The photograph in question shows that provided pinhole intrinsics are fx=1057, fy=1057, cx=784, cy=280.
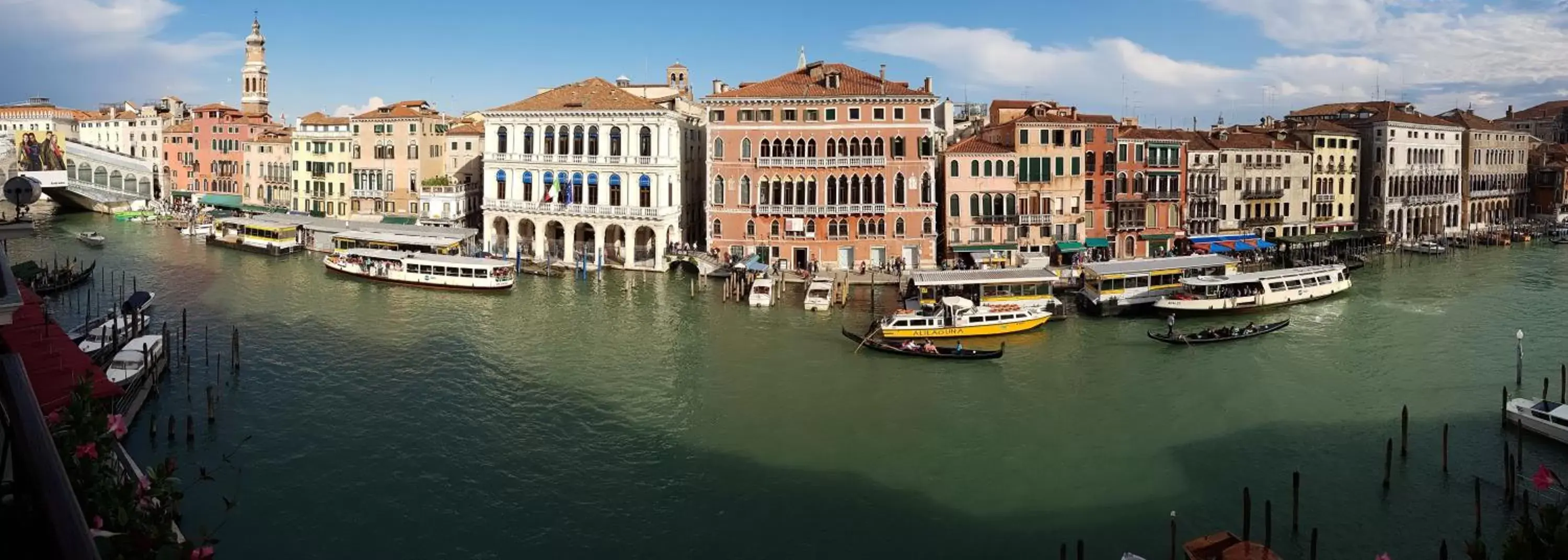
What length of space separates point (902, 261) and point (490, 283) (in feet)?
48.7

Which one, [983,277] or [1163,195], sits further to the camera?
[1163,195]

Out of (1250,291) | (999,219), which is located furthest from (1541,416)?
(999,219)

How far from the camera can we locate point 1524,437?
63.7ft

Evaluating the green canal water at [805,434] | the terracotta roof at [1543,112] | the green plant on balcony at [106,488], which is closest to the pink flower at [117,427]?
the green plant on balcony at [106,488]

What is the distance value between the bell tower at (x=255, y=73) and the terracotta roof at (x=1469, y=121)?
255 ft

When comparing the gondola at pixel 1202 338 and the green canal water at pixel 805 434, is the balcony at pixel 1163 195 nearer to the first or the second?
the green canal water at pixel 805 434

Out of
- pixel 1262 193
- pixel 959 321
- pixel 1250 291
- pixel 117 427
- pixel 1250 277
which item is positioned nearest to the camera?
pixel 117 427

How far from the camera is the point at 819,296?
3378 cm

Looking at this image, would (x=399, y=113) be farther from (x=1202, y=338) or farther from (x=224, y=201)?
(x=1202, y=338)

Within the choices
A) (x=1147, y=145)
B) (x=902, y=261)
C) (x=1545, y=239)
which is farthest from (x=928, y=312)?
(x=1545, y=239)

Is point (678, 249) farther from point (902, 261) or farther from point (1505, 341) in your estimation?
point (1505, 341)

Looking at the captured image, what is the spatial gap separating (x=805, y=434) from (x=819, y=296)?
1419 cm

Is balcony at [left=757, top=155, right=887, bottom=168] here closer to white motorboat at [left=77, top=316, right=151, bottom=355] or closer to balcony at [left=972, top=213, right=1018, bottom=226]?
balcony at [left=972, top=213, right=1018, bottom=226]

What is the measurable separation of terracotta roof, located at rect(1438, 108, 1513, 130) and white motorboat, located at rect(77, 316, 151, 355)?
6317 centimetres
